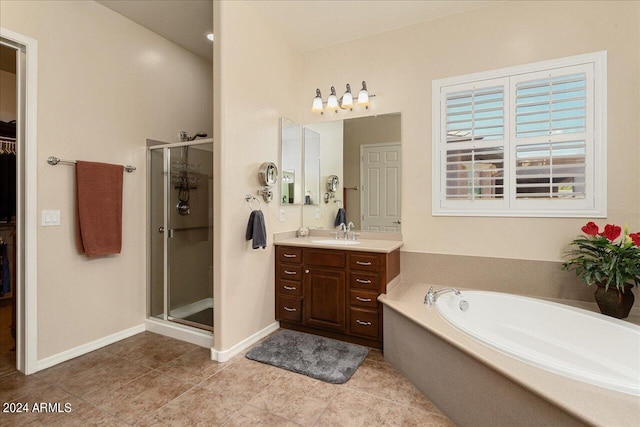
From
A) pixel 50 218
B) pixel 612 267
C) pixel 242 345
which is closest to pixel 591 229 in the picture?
pixel 612 267

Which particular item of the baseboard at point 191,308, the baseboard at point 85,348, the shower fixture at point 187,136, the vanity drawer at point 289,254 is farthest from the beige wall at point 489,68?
the baseboard at point 85,348

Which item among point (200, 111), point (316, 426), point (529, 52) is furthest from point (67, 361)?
point (529, 52)

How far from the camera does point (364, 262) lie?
2.68 metres

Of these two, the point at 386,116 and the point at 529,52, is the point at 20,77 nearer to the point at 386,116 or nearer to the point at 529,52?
the point at 386,116

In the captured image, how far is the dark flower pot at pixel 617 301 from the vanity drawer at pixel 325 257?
184 cm

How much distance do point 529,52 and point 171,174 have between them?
344cm

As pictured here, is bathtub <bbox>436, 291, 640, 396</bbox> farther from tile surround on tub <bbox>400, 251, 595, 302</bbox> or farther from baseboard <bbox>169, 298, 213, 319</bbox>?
baseboard <bbox>169, 298, 213, 319</bbox>

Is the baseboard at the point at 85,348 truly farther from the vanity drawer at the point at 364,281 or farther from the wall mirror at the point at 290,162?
the vanity drawer at the point at 364,281

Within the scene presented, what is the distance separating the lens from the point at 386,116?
3.15m

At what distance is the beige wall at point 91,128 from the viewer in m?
2.36

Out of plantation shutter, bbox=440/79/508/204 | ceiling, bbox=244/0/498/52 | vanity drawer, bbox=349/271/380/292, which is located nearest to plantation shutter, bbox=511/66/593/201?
plantation shutter, bbox=440/79/508/204

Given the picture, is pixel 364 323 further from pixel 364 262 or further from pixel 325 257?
pixel 325 257

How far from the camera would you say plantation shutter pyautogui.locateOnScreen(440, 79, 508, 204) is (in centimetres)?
273

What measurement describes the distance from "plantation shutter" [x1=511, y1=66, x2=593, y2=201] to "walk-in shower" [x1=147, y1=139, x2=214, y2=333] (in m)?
2.84
